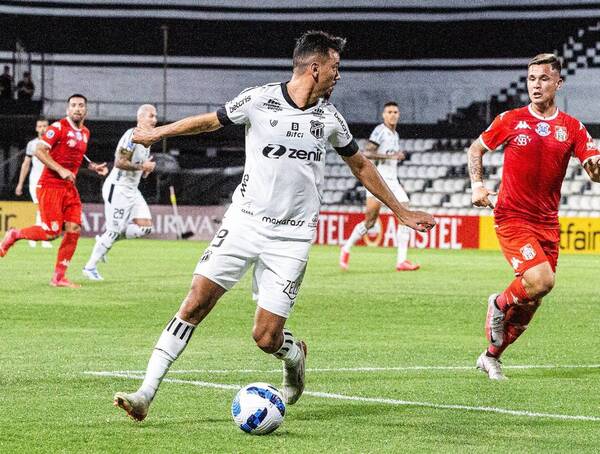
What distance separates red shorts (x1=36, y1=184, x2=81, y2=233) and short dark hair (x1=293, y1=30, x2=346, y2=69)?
908cm

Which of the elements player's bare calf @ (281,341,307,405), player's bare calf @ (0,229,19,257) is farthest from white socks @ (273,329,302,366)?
player's bare calf @ (0,229,19,257)

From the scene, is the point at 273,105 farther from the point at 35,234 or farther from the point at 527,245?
the point at 35,234

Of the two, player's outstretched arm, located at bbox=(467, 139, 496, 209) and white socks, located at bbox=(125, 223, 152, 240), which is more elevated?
player's outstretched arm, located at bbox=(467, 139, 496, 209)

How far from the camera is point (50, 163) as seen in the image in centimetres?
1516

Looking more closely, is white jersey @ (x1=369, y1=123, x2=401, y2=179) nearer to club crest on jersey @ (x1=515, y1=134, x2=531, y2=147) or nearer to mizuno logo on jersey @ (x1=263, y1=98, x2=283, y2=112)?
club crest on jersey @ (x1=515, y1=134, x2=531, y2=147)

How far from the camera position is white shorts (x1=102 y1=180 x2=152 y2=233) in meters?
17.3

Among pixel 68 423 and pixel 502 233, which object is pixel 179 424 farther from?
pixel 502 233

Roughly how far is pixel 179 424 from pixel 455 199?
2918 cm

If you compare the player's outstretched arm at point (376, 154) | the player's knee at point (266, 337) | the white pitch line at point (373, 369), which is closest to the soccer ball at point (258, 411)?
the player's knee at point (266, 337)

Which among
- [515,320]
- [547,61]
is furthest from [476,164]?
[515,320]

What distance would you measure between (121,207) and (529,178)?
968 centimetres

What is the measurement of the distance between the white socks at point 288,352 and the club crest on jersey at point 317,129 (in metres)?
1.22

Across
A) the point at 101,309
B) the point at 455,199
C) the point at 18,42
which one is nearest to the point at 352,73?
the point at 455,199

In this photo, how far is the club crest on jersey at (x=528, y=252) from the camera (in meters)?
8.60
